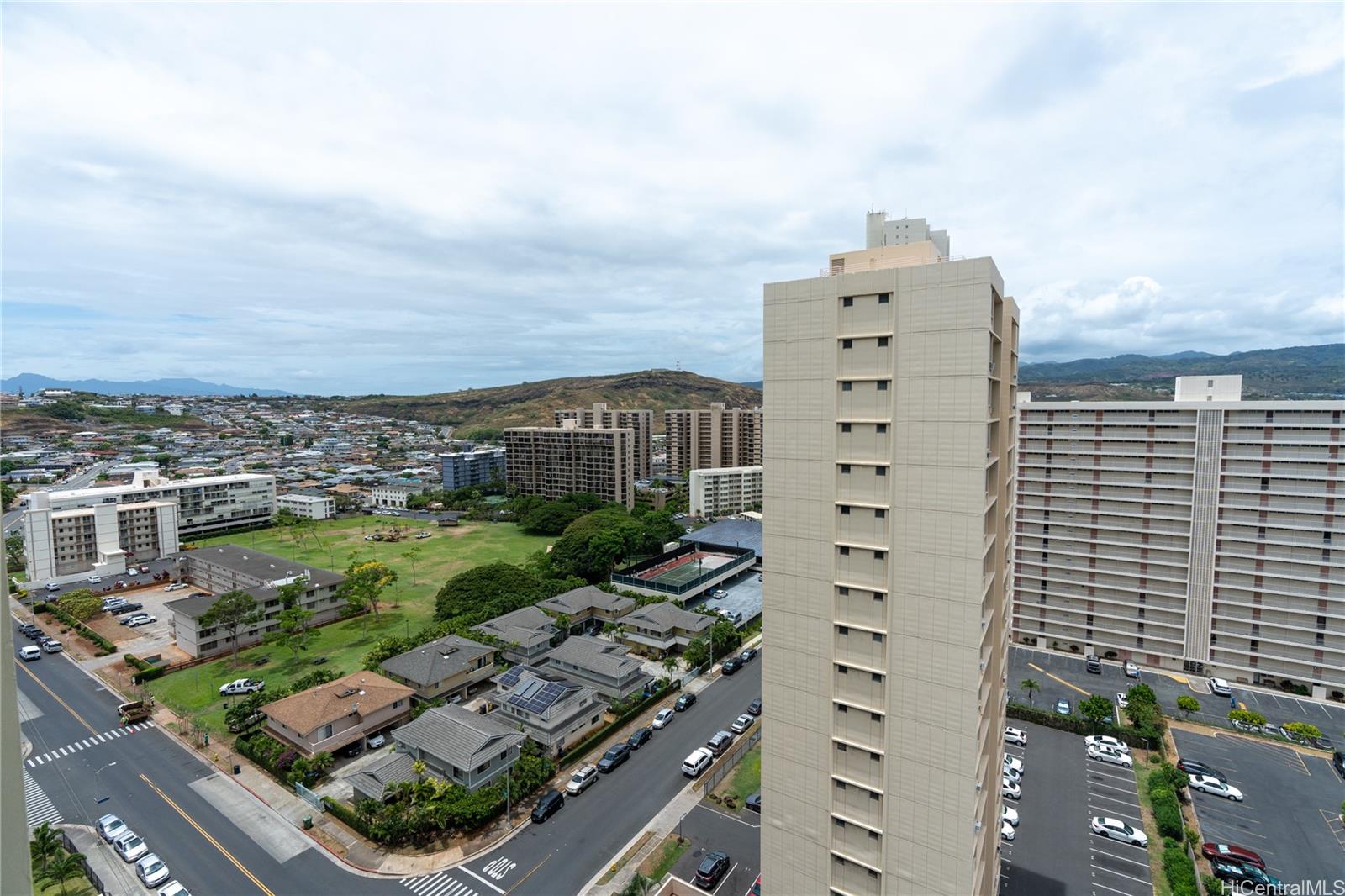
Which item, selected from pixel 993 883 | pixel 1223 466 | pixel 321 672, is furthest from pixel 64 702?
pixel 1223 466

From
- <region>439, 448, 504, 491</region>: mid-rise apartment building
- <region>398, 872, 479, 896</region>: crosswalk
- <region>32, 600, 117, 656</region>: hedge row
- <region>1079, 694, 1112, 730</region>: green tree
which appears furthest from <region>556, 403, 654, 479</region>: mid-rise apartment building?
<region>398, 872, 479, 896</region>: crosswalk

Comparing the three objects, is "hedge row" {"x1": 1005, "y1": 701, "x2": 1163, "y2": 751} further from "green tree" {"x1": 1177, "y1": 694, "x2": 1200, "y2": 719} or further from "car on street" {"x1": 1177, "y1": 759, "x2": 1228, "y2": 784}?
"green tree" {"x1": 1177, "y1": 694, "x2": 1200, "y2": 719}

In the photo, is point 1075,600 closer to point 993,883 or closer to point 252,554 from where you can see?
point 993,883

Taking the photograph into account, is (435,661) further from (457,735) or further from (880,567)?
(880,567)

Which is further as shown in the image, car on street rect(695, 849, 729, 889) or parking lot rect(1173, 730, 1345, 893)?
parking lot rect(1173, 730, 1345, 893)

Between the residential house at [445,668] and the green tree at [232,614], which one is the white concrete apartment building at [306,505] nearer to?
the green tree at [232,614]

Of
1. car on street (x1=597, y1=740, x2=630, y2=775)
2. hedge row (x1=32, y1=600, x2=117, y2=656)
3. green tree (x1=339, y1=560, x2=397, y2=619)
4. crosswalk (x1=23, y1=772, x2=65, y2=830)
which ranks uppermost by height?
green tree (x1=339, y1=560, x2=397, y2=619)
